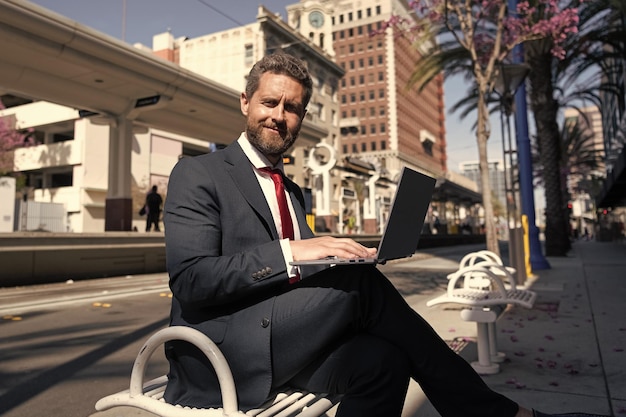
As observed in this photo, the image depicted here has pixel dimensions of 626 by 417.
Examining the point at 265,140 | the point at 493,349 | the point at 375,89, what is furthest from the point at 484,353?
the point at 375,89

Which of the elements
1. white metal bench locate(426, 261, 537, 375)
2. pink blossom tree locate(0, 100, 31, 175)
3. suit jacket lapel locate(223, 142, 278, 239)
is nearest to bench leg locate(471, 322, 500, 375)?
white metal bench locate(426, 261, 537, 375)

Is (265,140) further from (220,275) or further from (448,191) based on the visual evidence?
(448,191)

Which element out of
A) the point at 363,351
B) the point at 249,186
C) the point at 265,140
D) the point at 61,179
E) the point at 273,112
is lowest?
the point at 363,351

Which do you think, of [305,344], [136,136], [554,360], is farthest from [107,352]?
[136,136]

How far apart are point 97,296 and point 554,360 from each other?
6.45 m

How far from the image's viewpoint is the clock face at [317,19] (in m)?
50.1

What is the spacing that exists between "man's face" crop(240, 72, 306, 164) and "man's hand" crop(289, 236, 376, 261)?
0.54m

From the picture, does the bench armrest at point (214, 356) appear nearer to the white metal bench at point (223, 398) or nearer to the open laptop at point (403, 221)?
the white metal bench at point (223, 398)

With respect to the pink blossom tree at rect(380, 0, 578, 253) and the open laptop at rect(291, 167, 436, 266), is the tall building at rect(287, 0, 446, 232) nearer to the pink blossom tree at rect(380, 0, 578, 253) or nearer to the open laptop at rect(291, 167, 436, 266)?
the pink blossom tree at rect(380, 0, 578, 253)

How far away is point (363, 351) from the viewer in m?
1.41

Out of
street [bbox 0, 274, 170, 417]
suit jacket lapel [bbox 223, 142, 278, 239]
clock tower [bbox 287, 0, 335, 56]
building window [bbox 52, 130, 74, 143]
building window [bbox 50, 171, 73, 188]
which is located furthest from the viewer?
clock tower [bbox 287, 0, 335, 56]

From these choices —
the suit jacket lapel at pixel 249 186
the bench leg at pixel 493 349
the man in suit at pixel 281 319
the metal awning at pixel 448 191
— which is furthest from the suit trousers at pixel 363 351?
the metal awning at pixel 448 191

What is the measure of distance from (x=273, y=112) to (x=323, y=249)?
2.21 feet

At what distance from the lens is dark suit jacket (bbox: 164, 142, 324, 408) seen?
1.40 meters
